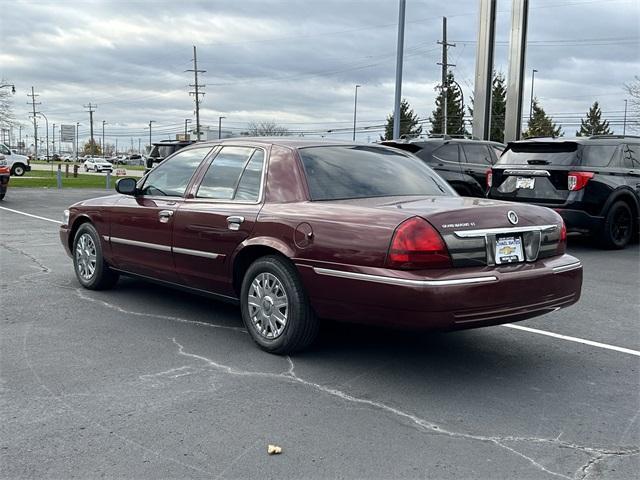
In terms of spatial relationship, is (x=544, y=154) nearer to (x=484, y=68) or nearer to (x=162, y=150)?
(x=484, y=68)

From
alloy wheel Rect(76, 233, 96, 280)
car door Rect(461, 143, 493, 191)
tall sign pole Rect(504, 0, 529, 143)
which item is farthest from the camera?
tall sign pole Rect(504, 0, 529, 143)

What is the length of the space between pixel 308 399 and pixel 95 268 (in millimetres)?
3690

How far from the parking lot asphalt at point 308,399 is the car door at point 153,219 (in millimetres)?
441

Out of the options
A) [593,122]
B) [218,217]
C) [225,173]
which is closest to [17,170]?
[225,173]

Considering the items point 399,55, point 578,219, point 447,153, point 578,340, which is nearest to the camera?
point 578,340

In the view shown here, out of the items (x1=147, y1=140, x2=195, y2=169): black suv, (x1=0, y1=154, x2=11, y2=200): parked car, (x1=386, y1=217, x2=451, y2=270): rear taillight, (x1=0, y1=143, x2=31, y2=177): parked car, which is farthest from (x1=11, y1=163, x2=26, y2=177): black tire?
(x1=386, y1=217, x2=451, y2=270): rear taillight

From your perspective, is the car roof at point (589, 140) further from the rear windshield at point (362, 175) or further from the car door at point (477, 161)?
the rear windshield at point (362, 175)

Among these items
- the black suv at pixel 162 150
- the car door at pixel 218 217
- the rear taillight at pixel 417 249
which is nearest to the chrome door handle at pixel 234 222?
the car door at pixel 218 217

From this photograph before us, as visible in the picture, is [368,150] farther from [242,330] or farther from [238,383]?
[238,383]

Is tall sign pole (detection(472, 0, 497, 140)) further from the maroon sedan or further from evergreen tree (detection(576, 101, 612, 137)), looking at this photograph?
evergreen tree (detection(576, 101, 612, 137))

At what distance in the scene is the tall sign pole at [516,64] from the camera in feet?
73.2

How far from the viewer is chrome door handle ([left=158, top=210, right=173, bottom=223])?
5.80 metres

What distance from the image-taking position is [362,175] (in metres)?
5.18

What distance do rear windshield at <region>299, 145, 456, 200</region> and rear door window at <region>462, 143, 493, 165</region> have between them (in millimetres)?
8057
